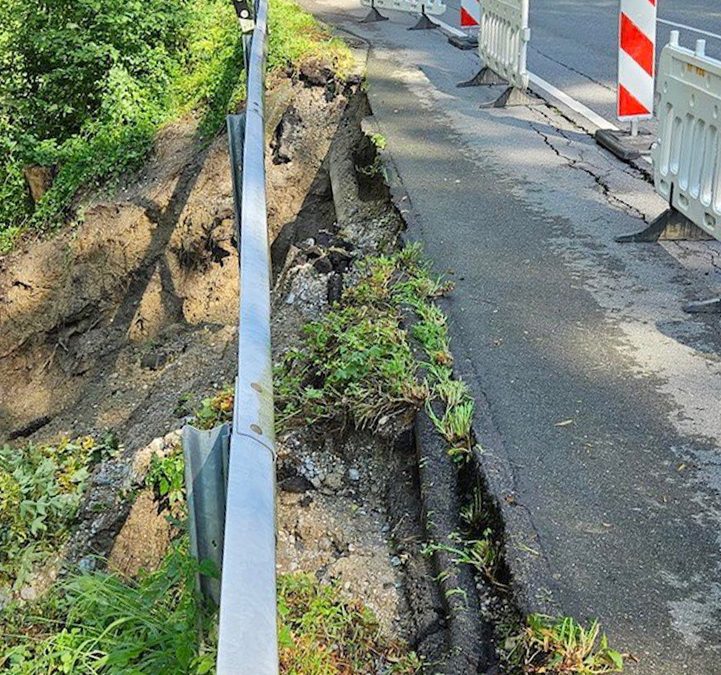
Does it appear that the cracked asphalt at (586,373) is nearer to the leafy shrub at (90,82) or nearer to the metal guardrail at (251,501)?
the metal guardrail at (251,501)

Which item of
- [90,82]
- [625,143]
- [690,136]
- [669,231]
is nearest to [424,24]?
[90,82]

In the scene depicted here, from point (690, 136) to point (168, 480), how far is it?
11.2 feet

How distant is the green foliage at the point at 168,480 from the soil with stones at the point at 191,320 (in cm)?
6

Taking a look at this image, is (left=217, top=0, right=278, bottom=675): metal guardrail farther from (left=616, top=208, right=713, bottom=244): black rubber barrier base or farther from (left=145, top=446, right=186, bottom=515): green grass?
(left=616, top=208, right=713, bottom=244): black rubber barrier base

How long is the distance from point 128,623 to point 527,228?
14.1ft

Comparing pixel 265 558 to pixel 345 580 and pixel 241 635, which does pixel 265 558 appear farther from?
pixel 345 580

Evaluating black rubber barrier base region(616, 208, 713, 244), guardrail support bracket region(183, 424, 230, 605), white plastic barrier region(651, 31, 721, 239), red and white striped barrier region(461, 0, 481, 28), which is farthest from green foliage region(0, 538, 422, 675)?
red and white striped barrier region(461, 0, 481, 28)

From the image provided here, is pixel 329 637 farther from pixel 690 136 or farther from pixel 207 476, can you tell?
pixel 690 136

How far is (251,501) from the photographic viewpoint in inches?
73.4

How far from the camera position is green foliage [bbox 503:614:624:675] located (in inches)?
114

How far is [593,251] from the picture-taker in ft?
21.0

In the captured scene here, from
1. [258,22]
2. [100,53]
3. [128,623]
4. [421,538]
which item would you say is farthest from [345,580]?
[100,53]

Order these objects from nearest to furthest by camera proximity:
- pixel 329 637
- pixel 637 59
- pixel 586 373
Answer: pixel 329 637, pixel 586 373, pixel 637 59

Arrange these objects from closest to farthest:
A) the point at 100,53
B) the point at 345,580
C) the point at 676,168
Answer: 1. the point at 345,580
2. the point at 676,168
3. the point at 100,53
